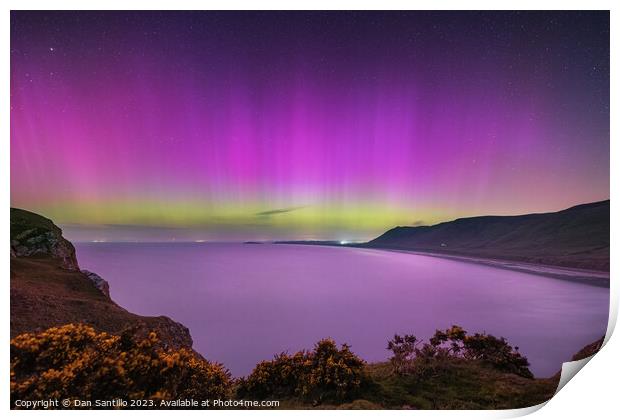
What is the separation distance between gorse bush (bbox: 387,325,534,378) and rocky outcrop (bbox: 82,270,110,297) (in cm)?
A: 598

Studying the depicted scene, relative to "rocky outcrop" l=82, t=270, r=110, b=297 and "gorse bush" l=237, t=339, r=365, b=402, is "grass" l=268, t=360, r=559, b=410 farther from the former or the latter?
"rocky outcrop" l=82, t=270, r=110, b=297

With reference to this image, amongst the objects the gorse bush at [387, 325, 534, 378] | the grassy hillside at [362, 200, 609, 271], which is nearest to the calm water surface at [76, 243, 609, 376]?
the gorse bush at [387, 325, 534, 378]

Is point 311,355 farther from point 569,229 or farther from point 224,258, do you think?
point 569,229

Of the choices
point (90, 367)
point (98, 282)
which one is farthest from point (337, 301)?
point (98, 282)

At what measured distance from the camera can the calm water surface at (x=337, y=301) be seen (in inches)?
197

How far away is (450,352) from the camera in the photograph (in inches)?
179

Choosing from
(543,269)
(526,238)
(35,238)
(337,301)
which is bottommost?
(337,301)

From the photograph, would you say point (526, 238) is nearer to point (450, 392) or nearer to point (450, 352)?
point (450, 352)

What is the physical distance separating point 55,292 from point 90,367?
7.54 ft

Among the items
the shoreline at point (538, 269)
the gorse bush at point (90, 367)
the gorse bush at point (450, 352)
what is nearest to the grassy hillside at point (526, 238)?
the shoreline at point (538, 269)

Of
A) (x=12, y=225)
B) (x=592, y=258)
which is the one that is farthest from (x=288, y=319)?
(x=592, y=258)

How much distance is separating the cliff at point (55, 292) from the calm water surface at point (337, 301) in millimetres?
370

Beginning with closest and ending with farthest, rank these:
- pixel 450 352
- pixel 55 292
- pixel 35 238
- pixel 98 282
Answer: pixel 450 352
pixel 55 292
pixel 35 238
pixel 98 282

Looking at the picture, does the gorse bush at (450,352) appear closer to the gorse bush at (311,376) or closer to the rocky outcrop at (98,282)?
the gorse bush at (311,376)
